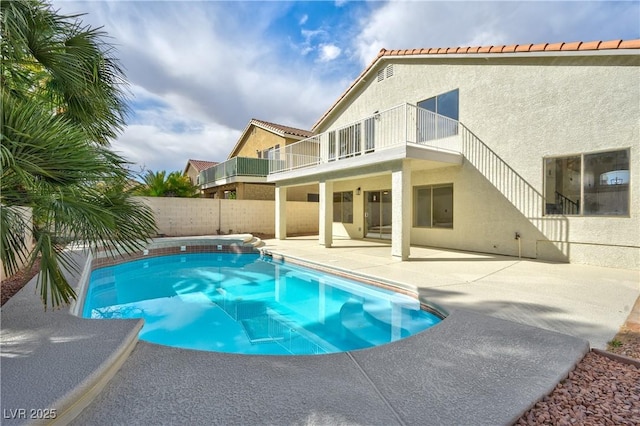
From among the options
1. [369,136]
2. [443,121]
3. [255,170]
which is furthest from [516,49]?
[255,170]

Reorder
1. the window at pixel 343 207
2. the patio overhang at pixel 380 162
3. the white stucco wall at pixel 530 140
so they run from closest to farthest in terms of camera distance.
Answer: the white stucco wall at pixel 530 140 < the patio overhang at pixel 380 162 < the window at pixel 343 207

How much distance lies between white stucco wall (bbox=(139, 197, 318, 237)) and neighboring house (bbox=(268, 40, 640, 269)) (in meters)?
6.23

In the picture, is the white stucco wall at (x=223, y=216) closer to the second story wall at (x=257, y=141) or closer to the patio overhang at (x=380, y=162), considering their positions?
the second story wall at (x=257, y=141)

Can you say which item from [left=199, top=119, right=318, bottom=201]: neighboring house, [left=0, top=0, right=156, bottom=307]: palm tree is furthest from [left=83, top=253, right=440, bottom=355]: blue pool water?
[left=199, top=119, right=318, bottom=201]: neighboring house

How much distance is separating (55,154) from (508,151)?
1201cm

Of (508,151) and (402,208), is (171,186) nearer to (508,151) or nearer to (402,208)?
(402,208)

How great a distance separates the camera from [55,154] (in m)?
3.27

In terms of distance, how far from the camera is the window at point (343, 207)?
57.1 feet

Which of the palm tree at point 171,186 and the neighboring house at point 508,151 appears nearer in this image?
the neighboring house at point 508,151

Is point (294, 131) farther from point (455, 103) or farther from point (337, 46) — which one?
point (455, 103)

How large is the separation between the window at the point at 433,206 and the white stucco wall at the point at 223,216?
8.90 metres

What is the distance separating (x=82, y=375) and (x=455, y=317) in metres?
4.64

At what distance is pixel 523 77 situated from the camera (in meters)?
10.0

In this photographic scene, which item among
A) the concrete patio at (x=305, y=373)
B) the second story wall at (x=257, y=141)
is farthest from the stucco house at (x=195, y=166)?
the concrete patio at (x=305, y=373)
